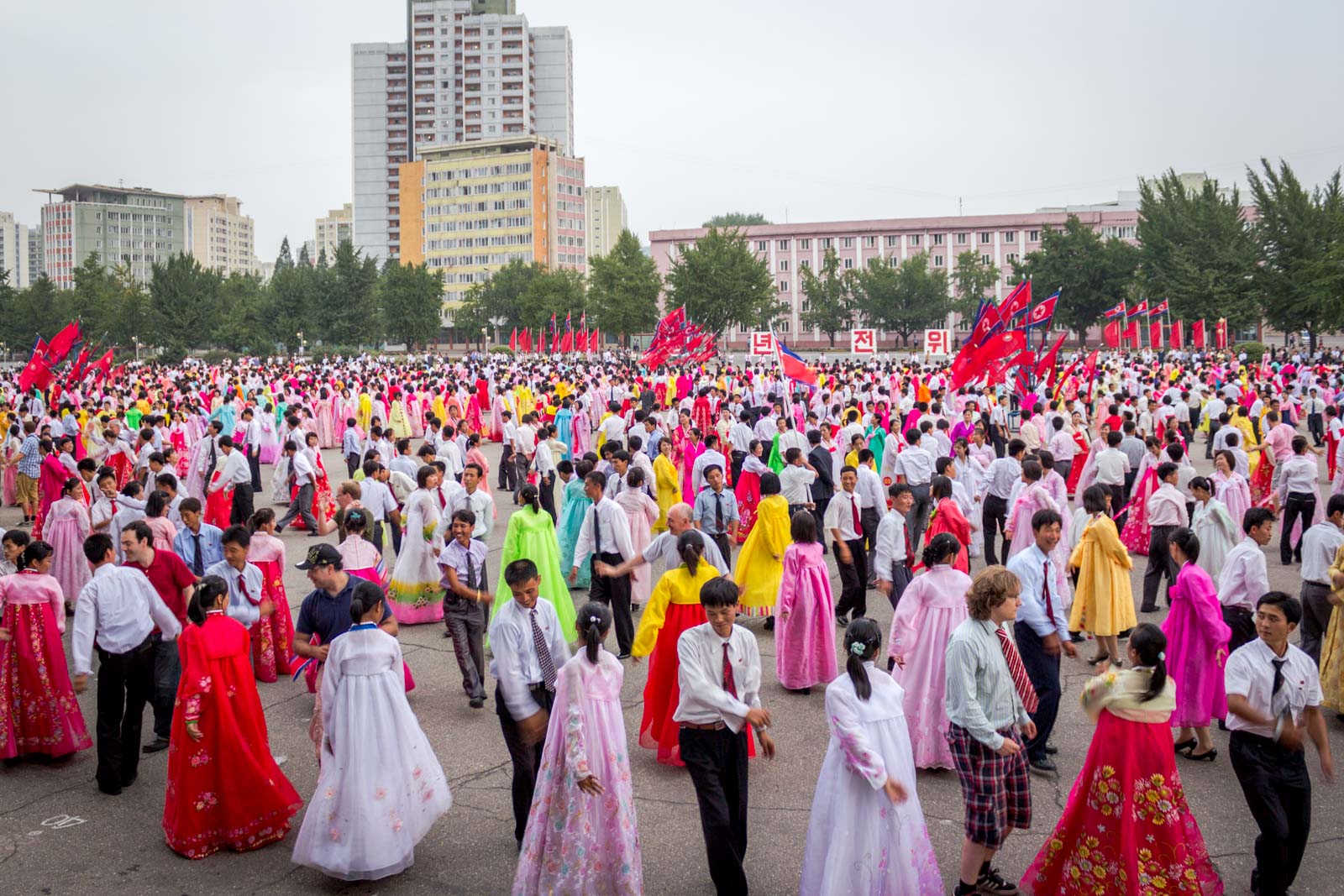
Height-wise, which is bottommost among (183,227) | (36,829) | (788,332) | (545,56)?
(36,829)

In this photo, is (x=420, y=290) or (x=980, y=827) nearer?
(x=980, y=827)

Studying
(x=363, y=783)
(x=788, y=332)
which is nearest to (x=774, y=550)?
(x=363, y=783)

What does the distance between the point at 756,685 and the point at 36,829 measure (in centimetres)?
400

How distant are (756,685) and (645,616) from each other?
1.58 meters

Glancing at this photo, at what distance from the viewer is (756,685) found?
4723mm

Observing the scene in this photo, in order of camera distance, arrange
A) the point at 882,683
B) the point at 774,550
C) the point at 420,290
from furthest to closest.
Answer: the point at 420,290 < the point at 774,550 < the point at 882,683

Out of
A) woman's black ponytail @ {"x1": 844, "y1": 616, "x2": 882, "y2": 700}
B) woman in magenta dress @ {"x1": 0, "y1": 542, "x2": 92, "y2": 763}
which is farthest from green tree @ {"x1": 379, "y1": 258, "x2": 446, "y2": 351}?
woman's black ponytail @ {"x1": 844, "y1": 616, "x2": 882, "y2": 700}

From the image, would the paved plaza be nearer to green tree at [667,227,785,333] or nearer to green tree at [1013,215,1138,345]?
green tree at [667,227,785,333]

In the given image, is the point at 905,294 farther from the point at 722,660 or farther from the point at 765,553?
the point at 722,660

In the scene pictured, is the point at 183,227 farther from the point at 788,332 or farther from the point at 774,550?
the point at 774,550

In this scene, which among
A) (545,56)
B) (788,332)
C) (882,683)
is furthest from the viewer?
(545,56)

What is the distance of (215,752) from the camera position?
529cm

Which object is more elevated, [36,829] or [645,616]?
[645,616]

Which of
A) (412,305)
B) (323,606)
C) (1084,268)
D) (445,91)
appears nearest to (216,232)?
(445,91)
